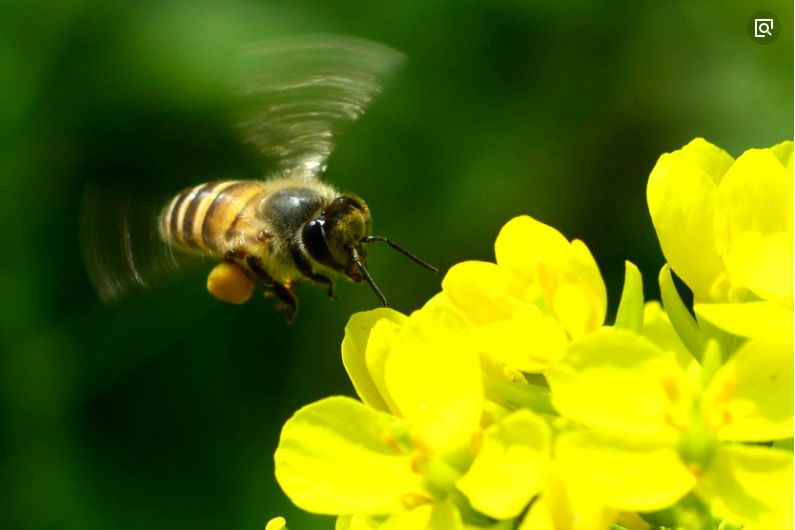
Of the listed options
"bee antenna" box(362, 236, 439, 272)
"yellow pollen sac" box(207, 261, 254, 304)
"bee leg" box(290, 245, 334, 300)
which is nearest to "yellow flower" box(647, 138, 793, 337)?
"bee antenna" box(362, 236, 439, 272)

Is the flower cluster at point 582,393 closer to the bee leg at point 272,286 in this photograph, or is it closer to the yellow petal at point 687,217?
the yellow petal at point 687,217

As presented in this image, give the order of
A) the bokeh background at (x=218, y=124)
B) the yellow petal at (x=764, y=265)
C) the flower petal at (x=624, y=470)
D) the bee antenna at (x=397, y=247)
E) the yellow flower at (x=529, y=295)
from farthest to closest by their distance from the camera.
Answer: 1. the bokeh background at (x=218, y=124)
2. the bee antenna at (x=397, y=247)
3. the yellow flower at (x=529, y=295)
4. the yellow petal at (x=764, y=265)
5. the flower petal at (x=624, y=470)

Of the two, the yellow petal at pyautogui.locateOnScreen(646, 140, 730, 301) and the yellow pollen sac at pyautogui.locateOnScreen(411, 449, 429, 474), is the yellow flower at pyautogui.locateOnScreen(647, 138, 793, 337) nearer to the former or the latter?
the yellow petal at pyautogui.locateOnScreen(646, 140, 730, 301)

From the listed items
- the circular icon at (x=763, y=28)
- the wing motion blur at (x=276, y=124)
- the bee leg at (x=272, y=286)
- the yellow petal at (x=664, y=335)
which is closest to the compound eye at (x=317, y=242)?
the bee leg at (x=272, y=286)

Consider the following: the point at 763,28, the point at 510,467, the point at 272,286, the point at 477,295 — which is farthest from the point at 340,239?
the point at 763,28

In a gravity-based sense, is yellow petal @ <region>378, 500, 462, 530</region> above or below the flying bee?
below

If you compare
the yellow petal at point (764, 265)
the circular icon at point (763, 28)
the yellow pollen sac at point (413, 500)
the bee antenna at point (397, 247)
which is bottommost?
the yellow pollen sac at point (413, 500)
